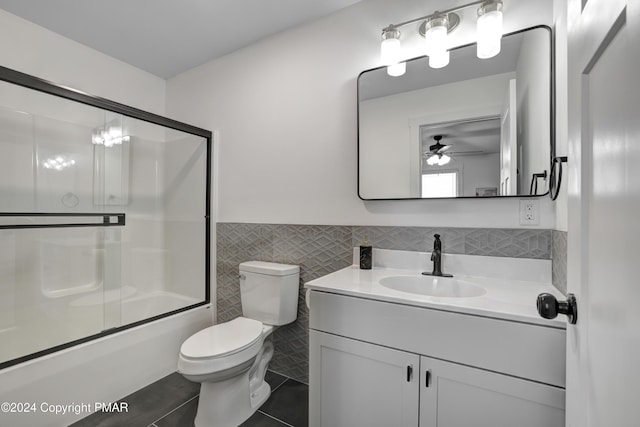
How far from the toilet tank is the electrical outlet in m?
1.25

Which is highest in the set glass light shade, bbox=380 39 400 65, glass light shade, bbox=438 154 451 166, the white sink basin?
glass light shade, bbox=380 39 400 65

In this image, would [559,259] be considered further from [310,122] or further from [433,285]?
[310,122]

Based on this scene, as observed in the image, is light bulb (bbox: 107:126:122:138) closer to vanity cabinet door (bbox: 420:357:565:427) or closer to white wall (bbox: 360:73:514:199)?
white wall (bbox: 360:73:514:199)

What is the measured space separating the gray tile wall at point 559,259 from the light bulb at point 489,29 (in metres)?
0.87

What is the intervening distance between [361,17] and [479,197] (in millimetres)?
1244

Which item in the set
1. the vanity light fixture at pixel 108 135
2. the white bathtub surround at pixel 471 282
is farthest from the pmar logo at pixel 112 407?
the vanity light fixture at pixel 108 135

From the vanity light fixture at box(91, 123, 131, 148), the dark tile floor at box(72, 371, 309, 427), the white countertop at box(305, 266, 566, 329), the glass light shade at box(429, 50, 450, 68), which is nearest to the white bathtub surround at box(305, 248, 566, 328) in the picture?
the white countertop at box(305, 266, 566, 329)

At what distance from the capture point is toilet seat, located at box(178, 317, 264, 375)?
55.9 inches

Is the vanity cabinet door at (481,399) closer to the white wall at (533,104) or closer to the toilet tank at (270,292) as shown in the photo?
the white wall at (533,104)

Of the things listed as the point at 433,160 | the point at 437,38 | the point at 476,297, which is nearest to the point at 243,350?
the point at 476,297

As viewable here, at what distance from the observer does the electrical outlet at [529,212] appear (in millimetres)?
1349

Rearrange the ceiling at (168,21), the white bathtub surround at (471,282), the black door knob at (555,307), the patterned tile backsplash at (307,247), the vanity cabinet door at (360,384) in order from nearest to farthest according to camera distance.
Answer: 1. the black door knob at (555,307)
2. the white bathtub surround at (471,282)
3. the vanity cabinet door at (360,384)
4. the patterned tile backsplash at (307,247)
5. the ceiling at (168,21)

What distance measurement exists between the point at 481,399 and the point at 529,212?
0.83 m

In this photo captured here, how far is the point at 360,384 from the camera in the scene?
1226 millimetres
